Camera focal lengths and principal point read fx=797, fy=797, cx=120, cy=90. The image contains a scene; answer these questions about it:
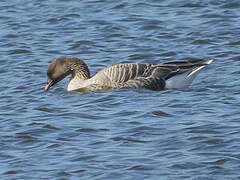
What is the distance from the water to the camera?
→ 1103 centimetres

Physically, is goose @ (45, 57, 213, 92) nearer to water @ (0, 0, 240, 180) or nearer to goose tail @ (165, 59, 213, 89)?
goose tail @ (165, 59, 213, 89)

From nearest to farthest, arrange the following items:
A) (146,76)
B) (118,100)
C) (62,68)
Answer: (118,100) → (146,76) → (62,68)

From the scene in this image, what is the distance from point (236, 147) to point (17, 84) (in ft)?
21.5

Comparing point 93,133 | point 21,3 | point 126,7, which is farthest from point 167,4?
point 93,133

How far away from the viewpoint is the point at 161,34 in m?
20.2

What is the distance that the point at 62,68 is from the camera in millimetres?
16891

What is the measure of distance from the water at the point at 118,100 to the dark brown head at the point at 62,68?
0.31 m

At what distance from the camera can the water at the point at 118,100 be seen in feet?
36.2

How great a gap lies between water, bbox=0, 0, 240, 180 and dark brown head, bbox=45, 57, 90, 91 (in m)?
0.31

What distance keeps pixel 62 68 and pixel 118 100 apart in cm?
219

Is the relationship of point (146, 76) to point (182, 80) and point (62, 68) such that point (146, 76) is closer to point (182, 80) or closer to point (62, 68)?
point (182, 80)

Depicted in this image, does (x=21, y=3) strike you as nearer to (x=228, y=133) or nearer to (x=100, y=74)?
(x=100, y=74)

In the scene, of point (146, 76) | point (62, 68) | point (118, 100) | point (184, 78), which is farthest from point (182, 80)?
point (62, 68)

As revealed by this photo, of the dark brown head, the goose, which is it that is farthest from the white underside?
the dark brown head
